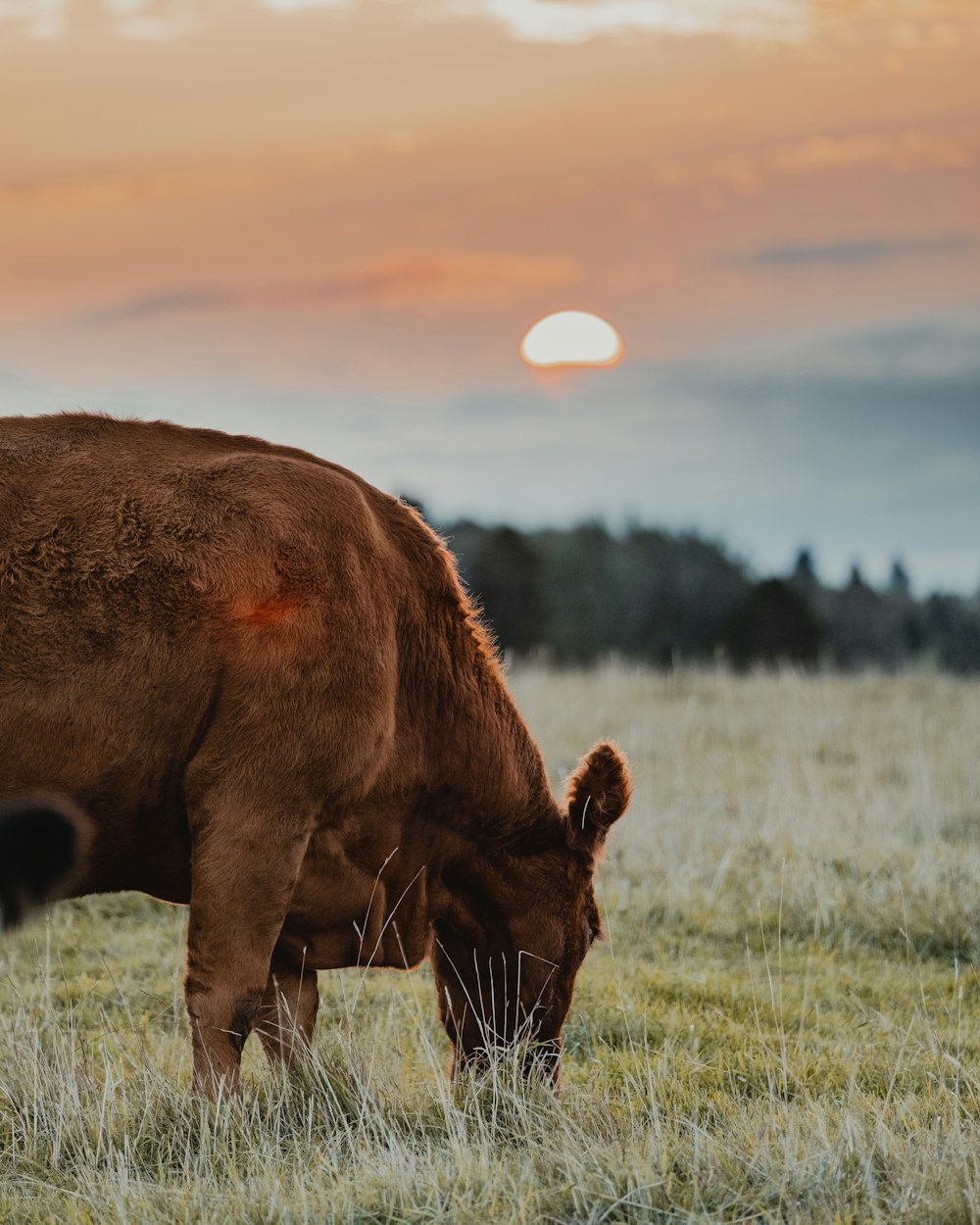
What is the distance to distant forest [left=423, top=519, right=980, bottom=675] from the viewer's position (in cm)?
3275

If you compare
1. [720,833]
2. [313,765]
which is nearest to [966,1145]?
[313,765]

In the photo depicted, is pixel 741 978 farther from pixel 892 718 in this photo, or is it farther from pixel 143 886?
pixel 892 718

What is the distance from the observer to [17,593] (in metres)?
4.47

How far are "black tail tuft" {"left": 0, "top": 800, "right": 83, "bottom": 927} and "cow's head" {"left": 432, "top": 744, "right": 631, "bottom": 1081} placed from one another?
138 cm

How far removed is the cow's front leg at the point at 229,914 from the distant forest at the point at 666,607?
27.0 metres

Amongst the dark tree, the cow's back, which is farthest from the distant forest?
the cow's back

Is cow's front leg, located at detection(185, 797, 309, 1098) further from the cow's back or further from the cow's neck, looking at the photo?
the cow's neck

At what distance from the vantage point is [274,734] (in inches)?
179

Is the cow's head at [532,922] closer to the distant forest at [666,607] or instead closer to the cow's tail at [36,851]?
the cow's tail at [36,851]

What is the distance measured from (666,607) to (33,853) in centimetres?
3353

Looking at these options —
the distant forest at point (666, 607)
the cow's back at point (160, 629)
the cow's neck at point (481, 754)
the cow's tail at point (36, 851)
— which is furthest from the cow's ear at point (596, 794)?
the distant forest at point (666, 607)

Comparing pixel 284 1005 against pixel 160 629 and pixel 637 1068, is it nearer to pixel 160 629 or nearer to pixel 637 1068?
pixel 637 1068

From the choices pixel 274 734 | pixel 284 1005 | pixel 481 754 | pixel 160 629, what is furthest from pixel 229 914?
pixel 481 754

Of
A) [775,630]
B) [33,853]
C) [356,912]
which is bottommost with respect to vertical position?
[356,912]
